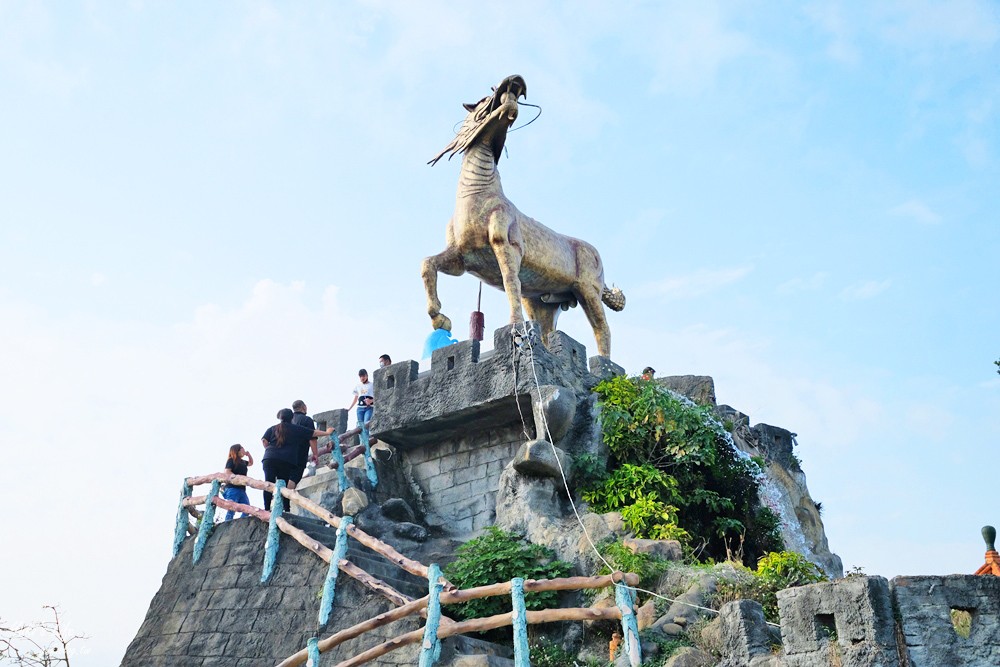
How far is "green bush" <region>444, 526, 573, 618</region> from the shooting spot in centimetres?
1028

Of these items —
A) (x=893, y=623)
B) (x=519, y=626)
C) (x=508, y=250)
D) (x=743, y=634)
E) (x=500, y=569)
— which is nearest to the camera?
(x=893, y=623)

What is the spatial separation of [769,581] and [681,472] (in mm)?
3166

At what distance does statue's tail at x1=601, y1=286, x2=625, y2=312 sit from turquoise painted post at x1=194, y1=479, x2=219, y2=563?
6.52 meters

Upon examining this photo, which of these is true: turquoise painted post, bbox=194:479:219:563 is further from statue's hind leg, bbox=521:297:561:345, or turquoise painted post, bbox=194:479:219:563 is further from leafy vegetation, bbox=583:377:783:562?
statue's hind leg, bbox=521:297:561:345

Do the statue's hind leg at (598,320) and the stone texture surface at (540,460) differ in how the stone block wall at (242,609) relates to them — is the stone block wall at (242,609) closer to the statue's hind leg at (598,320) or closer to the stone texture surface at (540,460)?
the stone texture surface at (540,460)

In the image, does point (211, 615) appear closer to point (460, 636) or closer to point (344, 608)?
point (344, 608)

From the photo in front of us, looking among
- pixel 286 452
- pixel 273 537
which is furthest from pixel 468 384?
pixel 273 537

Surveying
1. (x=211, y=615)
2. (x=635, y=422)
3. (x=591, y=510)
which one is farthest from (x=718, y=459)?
(x=211, y=615)

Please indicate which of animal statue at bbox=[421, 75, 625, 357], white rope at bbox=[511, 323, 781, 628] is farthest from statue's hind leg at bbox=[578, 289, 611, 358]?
white rope at bbox=[511, 323, 781, 628]

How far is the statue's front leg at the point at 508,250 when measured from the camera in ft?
45.9

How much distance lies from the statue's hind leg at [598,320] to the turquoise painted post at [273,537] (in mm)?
5700

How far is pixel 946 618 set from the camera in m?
7.13

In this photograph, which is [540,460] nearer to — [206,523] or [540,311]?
[206,523]

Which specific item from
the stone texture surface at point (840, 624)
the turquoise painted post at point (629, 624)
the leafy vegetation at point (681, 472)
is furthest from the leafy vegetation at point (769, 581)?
the leafy vegetation at point (681, 472)
